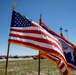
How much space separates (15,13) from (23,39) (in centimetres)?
→ 119

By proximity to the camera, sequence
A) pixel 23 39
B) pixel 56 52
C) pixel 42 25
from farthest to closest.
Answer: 1. pixel 42 25
2. pixel 23 39
3. pixel 56 52

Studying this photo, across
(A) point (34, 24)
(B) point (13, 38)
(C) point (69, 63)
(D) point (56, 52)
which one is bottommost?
(C) point (69, 63)

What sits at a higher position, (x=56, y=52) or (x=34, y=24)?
(x=34, y=24)

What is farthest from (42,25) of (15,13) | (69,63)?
(69,63)

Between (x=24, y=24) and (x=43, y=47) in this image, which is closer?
(x=43, y=47)

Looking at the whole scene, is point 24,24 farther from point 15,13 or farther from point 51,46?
point 51,46

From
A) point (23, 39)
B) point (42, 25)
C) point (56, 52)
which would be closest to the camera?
point (56, 52)

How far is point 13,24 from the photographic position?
8469mm

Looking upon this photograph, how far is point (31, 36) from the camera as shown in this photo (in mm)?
8172

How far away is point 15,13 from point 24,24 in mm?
597

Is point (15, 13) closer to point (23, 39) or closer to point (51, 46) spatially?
point (23, 39)

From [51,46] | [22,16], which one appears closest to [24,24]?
[22,16]

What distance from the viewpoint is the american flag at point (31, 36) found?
7755mm

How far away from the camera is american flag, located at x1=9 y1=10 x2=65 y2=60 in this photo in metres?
7.75
